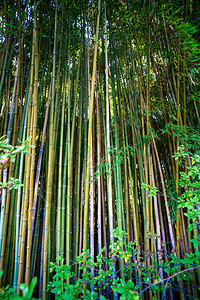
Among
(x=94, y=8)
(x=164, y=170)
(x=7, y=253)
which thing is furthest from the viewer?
(x=164, y=170)

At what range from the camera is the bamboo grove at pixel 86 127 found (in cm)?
142

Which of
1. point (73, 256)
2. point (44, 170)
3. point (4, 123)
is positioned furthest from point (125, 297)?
point (4, 123)

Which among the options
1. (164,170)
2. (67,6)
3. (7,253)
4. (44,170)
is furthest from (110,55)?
(7,253)

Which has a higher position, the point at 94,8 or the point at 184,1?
the point at 94,8

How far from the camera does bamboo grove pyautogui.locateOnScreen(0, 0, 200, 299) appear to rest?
1424 millimetres

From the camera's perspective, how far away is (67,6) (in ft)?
6.29

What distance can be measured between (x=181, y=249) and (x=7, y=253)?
1682mm

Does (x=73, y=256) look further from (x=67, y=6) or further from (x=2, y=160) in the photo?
(x=67, y=6)

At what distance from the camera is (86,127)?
6.23ft

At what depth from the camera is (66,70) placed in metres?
1.82

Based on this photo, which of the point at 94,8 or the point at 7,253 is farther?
the point at 94,8

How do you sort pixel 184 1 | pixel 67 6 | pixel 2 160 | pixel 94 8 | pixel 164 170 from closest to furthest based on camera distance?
pixel 2 160
pixel 184 1
pixel 67 6
pixel 94 8
pixel 164 170

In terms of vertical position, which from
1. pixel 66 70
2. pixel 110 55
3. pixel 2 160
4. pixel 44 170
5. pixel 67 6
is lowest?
pixel 2 160

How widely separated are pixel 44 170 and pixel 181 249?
171 centimetres
